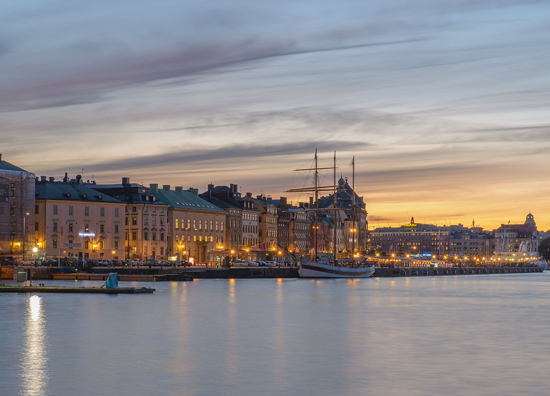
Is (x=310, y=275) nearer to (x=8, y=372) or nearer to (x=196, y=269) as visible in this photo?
(x=196, y=269)

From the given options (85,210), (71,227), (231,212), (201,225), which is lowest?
(71,227)

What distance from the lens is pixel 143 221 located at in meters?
147

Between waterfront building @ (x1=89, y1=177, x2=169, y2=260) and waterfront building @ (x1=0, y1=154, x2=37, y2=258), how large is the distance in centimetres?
3121

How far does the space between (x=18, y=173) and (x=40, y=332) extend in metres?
74.5

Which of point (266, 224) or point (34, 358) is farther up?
point (266, 224)

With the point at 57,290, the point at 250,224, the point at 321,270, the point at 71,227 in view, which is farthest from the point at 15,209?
the point at 250,224

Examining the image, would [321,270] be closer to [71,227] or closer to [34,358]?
[71,227]

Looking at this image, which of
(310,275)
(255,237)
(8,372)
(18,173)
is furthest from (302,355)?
(255,237)

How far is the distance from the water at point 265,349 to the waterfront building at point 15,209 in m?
47.8

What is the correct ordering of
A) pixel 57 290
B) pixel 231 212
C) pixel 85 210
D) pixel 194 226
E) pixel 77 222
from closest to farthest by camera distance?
1. pixel 57 290
2. pixel 77 222
3. pixel 85 210
4. pixel 194 226
5. pixel 231 212

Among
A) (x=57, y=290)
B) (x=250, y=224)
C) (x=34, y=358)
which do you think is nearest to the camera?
(x=34, y=358)

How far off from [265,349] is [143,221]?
4453 inches

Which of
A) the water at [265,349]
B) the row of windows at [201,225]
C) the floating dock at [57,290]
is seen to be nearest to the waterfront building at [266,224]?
the row of windows at [201,225]

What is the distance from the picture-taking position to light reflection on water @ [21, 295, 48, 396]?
25.9 m
